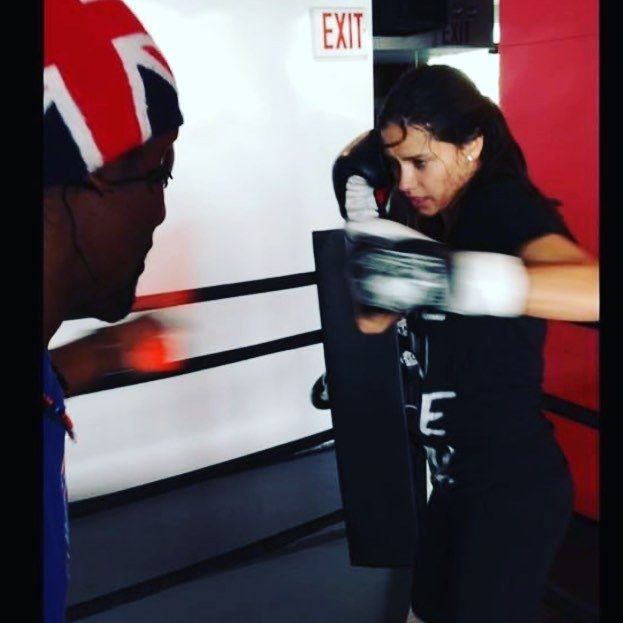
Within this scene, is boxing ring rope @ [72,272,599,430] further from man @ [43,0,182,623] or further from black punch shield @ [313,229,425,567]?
man @ [43,0,182,623]

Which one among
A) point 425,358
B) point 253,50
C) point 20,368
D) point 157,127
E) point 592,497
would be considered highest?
point 253,50

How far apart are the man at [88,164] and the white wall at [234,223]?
1769 millimetres

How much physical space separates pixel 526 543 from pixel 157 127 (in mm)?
769

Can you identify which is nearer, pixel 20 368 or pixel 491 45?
pixel 20 368

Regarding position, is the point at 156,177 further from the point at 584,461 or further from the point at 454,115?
the point at 584,461

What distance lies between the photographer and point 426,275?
116 cm

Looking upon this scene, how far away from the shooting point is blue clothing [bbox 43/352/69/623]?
2.58ft

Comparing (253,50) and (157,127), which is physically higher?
(253,50)

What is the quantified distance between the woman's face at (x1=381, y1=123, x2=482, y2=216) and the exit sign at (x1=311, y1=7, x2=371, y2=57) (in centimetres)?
180

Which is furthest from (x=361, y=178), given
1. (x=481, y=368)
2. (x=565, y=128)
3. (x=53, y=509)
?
(x=53, y=509)

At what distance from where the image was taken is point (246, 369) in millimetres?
3049

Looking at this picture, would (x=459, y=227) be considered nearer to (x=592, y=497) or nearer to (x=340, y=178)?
(x=340, y=178)

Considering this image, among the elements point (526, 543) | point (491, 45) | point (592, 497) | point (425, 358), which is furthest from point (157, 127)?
point (491, 45)

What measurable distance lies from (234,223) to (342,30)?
801 millimetres
